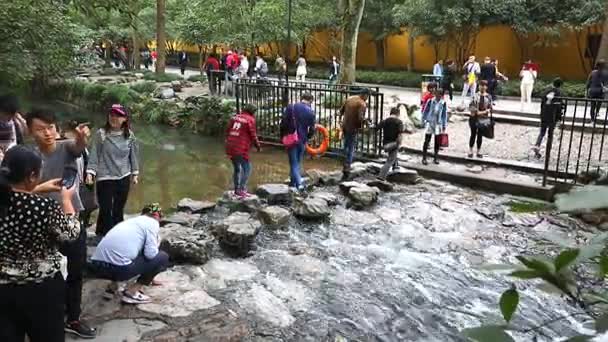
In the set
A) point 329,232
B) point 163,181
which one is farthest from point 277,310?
point 163,181

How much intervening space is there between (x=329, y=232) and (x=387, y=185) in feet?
7.28

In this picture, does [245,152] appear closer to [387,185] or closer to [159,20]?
[387,185]

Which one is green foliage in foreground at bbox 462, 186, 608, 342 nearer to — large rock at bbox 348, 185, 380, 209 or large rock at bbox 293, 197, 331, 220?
large rock at bbox 293, 197, 331, 220

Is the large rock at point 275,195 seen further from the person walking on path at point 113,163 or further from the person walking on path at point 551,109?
the person walking on path at point 551,109

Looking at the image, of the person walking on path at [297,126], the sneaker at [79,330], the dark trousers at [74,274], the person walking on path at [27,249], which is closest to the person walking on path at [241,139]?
the person walking on path at [297,126]

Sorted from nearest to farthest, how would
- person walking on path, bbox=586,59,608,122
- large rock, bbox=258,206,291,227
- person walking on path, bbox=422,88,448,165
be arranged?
large rock, bbox=258,206,291,227, person walking on path, bbox=422,88,448,165, person walking on path, bbox=586,59,608,122

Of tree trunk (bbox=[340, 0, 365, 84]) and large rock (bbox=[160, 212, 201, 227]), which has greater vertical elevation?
tree trunk (bbox=[340, 0, 365, 84])

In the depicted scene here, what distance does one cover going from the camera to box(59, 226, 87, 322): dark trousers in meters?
4.06

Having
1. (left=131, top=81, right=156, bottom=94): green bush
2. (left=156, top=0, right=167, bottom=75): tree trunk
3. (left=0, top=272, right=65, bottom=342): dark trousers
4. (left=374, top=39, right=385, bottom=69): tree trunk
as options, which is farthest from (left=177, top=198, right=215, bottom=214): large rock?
(left=374, top=39, right=385, bottom=69): tree trunk

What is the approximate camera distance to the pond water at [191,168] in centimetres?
1033

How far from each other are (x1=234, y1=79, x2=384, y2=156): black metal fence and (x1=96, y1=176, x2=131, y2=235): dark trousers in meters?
6.75

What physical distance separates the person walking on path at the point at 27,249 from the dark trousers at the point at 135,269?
1588 mm

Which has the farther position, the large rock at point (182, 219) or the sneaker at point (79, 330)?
the large rock at point (182, 219)

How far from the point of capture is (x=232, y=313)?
16.5 feet
